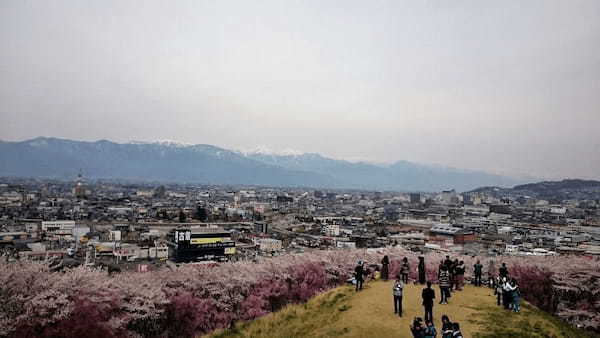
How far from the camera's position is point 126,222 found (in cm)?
7381

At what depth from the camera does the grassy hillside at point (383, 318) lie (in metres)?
10.7

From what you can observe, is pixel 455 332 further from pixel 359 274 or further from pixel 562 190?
pixel 562 190

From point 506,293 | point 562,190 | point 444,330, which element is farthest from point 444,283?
point 562,190

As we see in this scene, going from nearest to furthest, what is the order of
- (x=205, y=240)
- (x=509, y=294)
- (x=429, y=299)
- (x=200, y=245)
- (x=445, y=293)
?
(x=429, y=299)
(x=509, y=294)
(x=445, y=293)
(x=200, y=245)
(x=205, y=240)

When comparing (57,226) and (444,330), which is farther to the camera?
(57,226)

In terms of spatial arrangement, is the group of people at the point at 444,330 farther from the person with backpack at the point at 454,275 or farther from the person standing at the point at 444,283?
Result: the person with backpack at the point at 454,275

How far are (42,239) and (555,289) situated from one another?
49467 mm

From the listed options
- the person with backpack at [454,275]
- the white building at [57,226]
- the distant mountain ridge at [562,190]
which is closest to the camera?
the person with backpack at [454,275]

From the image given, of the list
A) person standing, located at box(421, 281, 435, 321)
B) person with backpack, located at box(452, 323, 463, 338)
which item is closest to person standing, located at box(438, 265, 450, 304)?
person standing, located at box(421, 281, 435, 321)

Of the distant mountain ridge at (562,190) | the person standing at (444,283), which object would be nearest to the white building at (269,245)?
the person standing at (444,283)

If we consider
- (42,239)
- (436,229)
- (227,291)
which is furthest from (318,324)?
(436,229)

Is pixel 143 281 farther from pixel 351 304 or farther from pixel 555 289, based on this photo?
pixel 555 289

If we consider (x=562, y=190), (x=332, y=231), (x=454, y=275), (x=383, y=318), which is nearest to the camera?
(x=383, y=318)

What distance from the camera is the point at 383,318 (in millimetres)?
11227
